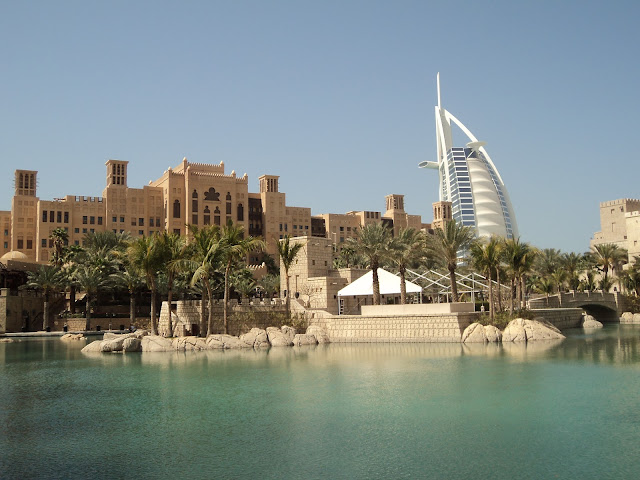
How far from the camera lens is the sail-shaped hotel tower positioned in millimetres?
124688

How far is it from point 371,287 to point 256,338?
825 centimetres

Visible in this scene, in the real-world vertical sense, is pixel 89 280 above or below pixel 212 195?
below

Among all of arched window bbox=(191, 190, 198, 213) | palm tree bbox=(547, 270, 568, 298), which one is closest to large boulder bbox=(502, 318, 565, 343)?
palm tree bbox=(547, 270, 568, 298)

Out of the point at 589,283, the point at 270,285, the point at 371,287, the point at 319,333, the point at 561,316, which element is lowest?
the point at 319,333

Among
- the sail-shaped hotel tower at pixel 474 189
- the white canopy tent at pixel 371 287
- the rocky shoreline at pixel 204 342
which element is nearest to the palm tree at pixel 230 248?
the rocky shoreline at pixel 204 342

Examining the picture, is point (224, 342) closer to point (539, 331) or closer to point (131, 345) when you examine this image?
point (131, 345)

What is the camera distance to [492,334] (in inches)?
1383

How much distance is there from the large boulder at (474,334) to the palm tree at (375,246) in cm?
638

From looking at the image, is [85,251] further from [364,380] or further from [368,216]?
[368,216]

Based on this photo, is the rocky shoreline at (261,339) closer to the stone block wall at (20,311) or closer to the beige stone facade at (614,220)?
the stone block wall at (20,311)

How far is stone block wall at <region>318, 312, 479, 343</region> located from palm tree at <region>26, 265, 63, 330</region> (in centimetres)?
2450

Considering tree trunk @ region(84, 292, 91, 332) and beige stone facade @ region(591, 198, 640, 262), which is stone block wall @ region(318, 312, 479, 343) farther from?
beige stone facade @ region(591, 198, 640, 262)

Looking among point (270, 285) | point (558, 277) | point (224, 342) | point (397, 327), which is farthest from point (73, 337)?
point (558, 277)

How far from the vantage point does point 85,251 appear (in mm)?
59625
